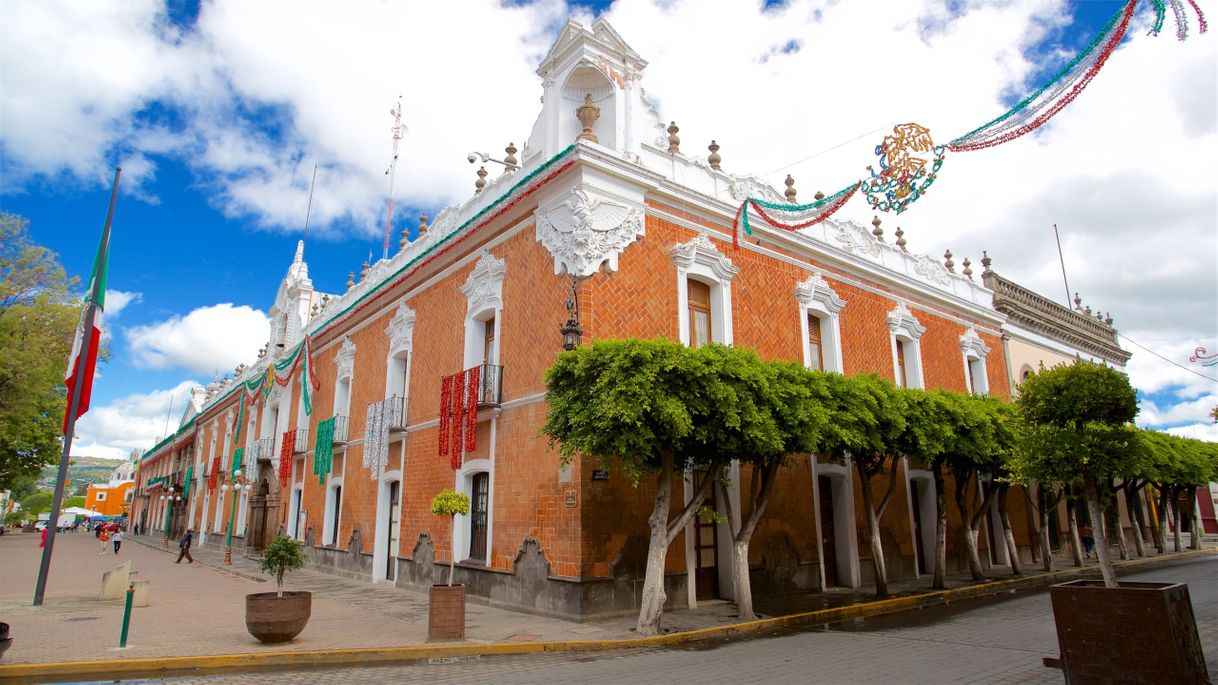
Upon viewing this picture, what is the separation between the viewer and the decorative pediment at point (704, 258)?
1357 cm

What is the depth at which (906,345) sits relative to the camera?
19406mm

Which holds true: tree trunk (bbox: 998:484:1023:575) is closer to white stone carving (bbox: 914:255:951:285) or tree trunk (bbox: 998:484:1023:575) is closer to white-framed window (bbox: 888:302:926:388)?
white-framed window (bbox: 888:302:926:388)

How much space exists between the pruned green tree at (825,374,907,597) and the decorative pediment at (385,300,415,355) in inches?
427

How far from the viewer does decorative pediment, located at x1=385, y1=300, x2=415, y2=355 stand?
17.9m

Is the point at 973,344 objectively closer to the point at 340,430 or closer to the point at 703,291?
the point at 703,291

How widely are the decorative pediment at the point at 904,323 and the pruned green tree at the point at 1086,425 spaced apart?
1084cm

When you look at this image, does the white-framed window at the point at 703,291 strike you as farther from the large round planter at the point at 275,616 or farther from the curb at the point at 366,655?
the large round planter at the point at 275,616

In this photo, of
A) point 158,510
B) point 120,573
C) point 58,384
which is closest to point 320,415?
point 120,573

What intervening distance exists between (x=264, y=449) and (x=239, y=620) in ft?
57.5

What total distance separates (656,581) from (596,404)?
9.29ft

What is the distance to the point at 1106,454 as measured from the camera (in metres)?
7.45

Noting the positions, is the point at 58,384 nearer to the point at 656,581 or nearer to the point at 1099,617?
the point at 656,581

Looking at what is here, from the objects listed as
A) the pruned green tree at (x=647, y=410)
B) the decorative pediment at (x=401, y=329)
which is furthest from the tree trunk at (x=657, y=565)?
the decorative pediment at (x=401, y=329)

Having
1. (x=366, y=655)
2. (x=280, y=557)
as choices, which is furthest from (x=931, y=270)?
(x=280, y=557)
